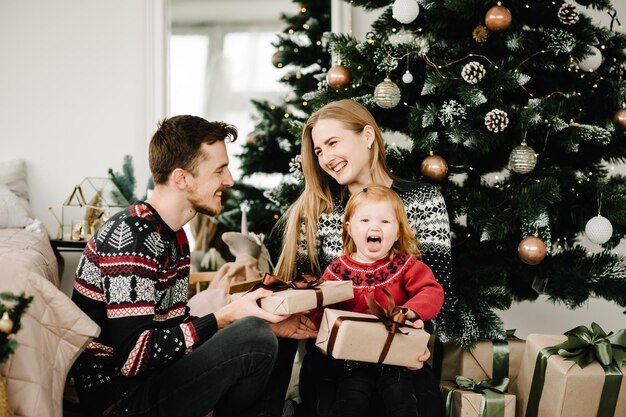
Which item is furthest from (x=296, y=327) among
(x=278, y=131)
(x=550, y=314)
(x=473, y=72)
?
(x=550, y=314)

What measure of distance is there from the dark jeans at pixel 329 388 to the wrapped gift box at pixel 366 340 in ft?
0.43

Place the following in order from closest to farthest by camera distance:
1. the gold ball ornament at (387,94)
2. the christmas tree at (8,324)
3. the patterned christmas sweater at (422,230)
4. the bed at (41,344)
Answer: the christmas tree at (8,324)
the bed at (41,344)
the patterned christmas sweater at (422,230)
the gold ball ornament at (387,94)

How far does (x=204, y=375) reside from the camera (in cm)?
175

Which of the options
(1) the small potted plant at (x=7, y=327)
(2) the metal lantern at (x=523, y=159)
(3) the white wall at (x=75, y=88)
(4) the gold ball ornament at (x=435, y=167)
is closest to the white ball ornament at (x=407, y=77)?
(4) the gold ball ornament at (x=435, y=167)

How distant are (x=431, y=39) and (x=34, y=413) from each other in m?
1.85

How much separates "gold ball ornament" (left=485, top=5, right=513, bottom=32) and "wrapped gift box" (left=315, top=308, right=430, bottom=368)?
1161mm

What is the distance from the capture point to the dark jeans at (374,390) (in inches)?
74.0

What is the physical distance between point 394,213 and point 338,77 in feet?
2.27

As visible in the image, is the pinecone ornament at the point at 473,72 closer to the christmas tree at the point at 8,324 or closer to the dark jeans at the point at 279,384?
the dark jeans at the point at 279,384

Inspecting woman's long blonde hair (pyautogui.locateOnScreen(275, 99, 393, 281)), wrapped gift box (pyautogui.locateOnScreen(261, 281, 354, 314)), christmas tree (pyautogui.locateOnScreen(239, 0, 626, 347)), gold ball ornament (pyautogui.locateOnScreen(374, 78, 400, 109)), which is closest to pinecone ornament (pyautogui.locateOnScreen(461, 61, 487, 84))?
christmas tree (pyautogui.locateOnScreen(239, 0, 626, 347))

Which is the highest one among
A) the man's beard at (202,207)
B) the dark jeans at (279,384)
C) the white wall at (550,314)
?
the man's beard at (202,207)

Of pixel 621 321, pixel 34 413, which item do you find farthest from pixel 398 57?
pixel 621 321

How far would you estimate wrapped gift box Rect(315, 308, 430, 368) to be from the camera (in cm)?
181

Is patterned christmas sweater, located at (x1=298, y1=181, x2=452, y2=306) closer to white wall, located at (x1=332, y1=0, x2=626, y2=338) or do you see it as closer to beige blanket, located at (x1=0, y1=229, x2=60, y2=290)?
beige blanket, located at (x1=0, y1=229, x2=60, y2=290)
